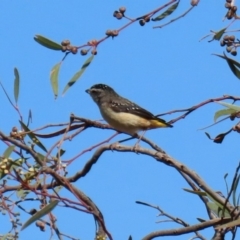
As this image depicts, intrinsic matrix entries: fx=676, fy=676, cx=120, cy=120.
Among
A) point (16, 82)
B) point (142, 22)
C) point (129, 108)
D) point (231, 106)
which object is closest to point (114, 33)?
point (142, 22)

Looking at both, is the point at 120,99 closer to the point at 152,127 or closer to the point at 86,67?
the point at 152,127

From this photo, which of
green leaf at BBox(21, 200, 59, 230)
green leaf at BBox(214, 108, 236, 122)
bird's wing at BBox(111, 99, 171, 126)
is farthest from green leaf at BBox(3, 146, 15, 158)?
bird's wing at BBox(111, 99, 171, 126)

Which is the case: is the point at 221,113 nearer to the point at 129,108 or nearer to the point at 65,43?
the point at 65,43

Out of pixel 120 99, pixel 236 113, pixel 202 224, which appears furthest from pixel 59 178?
pixel 120 99

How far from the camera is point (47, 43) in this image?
7.71 ft

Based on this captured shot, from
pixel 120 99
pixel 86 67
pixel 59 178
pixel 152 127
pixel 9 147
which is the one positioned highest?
pixel 120 99

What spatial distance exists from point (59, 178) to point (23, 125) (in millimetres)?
386

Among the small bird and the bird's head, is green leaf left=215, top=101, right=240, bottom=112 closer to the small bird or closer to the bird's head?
the small bird

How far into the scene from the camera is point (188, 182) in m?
2.43

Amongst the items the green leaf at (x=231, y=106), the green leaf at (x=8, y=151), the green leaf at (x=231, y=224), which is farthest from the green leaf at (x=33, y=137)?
the green leaf at (x=231, y=224)

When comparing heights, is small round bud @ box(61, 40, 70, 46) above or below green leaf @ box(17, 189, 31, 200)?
above

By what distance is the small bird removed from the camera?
5.22 meters

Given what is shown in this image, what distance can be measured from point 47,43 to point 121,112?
10.5 ft

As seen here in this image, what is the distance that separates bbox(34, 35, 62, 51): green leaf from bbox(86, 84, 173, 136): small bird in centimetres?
256
